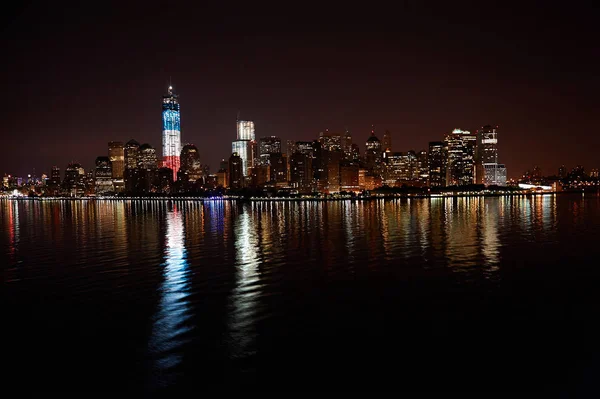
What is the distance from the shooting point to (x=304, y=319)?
16484 millimetres

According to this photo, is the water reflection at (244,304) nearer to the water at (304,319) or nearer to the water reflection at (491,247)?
the water at (304,319)

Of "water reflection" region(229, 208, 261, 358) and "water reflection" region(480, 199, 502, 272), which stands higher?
"water reflection" region(229, 208, 261, 358)

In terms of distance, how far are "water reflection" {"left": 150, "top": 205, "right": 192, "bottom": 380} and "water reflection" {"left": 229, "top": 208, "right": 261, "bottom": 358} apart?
150cm

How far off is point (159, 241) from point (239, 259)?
1263 cm

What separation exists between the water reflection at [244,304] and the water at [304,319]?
7cm

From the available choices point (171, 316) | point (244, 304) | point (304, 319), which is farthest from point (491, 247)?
point (171, 316)

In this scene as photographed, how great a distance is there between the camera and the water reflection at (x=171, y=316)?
13.4m

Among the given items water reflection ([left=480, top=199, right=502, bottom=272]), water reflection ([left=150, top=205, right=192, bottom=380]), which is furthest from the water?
water reflection ([left=480, top=199, right=502, bottom=272])

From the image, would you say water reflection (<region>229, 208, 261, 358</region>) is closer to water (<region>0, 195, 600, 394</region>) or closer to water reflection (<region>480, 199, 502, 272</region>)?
water (<region>0, 195, 600, 394</region>)

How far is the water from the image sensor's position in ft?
39.4

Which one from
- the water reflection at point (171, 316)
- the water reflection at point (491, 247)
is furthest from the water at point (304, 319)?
the water reflection at point (491, 247)

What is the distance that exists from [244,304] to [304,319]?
306cm

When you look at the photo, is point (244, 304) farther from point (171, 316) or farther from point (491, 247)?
point (491, 247)

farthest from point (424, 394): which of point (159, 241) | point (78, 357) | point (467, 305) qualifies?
point (159, 241)
